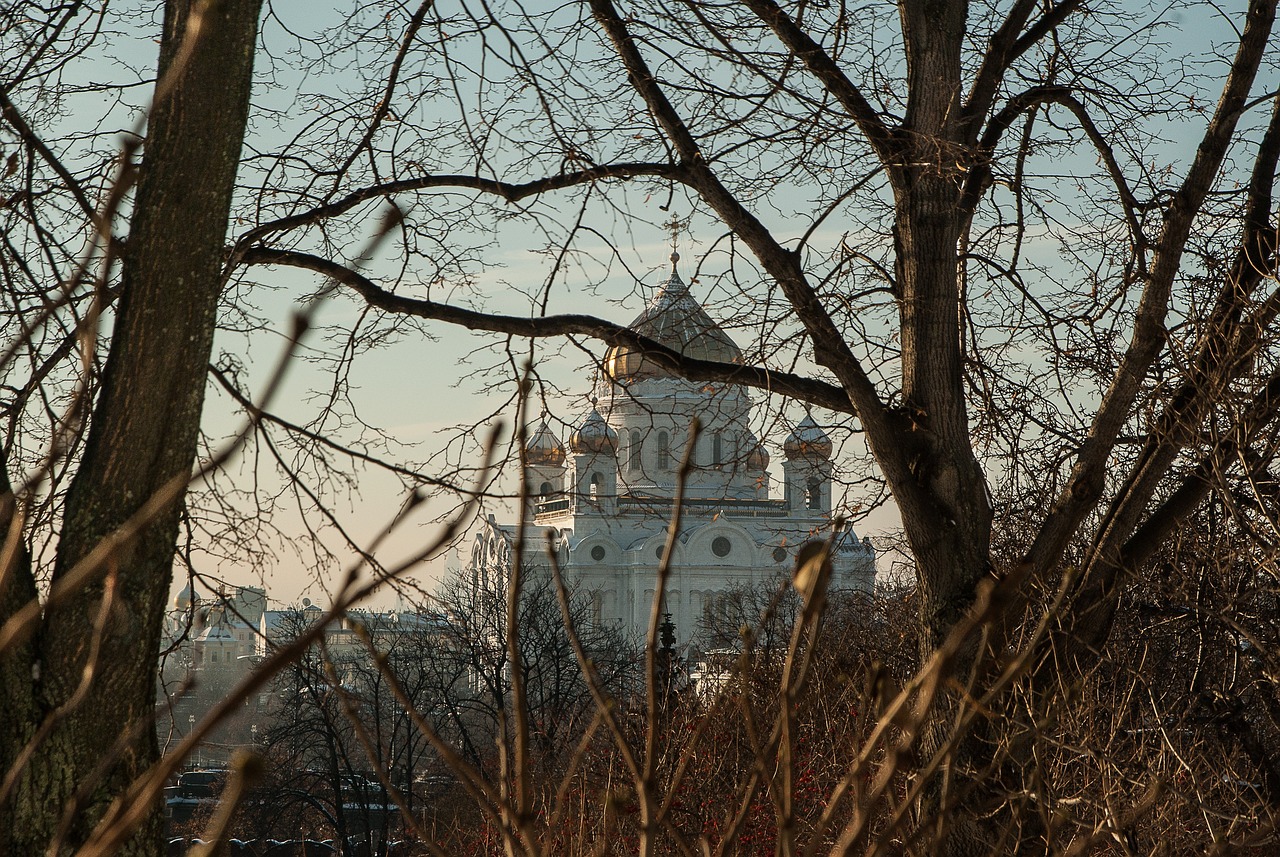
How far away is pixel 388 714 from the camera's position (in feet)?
107

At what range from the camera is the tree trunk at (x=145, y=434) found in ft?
9.13

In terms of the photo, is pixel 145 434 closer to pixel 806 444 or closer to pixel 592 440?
pixel 592 440

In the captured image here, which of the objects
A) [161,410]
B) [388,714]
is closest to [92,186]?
[161,410]

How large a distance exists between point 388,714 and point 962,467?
28618mm

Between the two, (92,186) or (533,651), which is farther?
(533,651)

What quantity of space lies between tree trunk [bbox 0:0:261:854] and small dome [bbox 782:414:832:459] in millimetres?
3806

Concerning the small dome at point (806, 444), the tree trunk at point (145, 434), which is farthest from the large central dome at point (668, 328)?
the tree trunk at point (145, 434)

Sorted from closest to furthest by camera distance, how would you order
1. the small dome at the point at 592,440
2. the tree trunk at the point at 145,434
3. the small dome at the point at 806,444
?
the tree trunk at the point at 145,434
the small dome at the point at 592,440
the small dome at the point at 806,444

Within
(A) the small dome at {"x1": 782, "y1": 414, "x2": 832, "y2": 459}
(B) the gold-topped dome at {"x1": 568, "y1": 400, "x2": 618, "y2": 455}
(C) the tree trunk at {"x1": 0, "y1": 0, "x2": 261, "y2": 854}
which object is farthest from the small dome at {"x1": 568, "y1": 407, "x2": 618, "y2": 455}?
(C) the tree trunk at {"x1": 0, "y1": 0, "x2": 261, "y2": 854}

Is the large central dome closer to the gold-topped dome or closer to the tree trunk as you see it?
the gold-topped dome

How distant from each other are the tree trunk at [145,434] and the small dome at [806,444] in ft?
12.5

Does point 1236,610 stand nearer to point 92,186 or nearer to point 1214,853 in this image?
point 92,186

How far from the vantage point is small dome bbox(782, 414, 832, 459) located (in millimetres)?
6703

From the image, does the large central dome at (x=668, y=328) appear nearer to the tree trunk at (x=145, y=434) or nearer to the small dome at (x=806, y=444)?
the small dome at (x=806, y=444)
